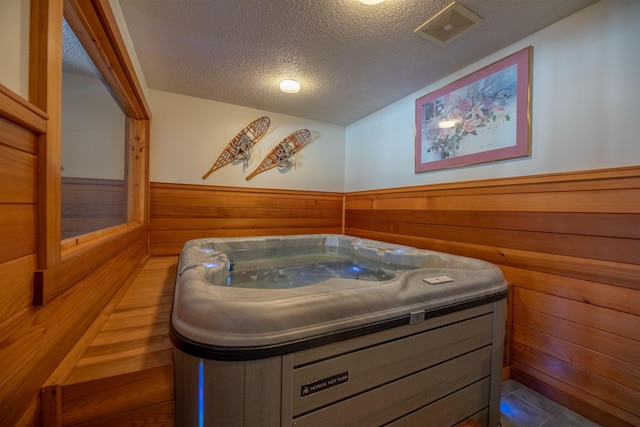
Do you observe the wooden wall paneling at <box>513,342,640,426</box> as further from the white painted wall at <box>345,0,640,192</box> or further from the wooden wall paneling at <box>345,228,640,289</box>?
the white painted wall at <box>345,0,640,192</box>

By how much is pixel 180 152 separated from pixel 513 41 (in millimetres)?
2957

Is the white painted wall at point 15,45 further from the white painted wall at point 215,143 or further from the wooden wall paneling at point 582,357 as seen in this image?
the wooden wall paneling at point 582,357

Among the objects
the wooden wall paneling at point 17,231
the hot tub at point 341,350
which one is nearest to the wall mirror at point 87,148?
the wooden wall paneling at point 17,231

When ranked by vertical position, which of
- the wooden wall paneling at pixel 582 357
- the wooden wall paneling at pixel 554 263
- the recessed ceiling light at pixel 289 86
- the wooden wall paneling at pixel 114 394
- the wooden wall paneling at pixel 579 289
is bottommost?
the wooden wall paneling at pixel 582 357

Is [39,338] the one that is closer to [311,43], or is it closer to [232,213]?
[311,43]

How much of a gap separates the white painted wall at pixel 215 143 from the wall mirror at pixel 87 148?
0.63 metres

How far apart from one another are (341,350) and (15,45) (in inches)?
47.4

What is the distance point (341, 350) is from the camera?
2.69 feet

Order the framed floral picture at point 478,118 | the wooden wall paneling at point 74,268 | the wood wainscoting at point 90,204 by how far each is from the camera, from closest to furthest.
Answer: the wooden wall paneling at point 74,268 → the wood wainscoting at point 90,204 → the framed floral picture at point 478,118

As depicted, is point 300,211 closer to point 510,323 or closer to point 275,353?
point 510,323

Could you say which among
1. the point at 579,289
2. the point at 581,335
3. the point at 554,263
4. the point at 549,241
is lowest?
the point at 581,335

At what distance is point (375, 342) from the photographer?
88cm

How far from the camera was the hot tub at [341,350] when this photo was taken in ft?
2.30

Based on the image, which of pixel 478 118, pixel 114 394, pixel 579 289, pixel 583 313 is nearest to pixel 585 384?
pixel 583 313
